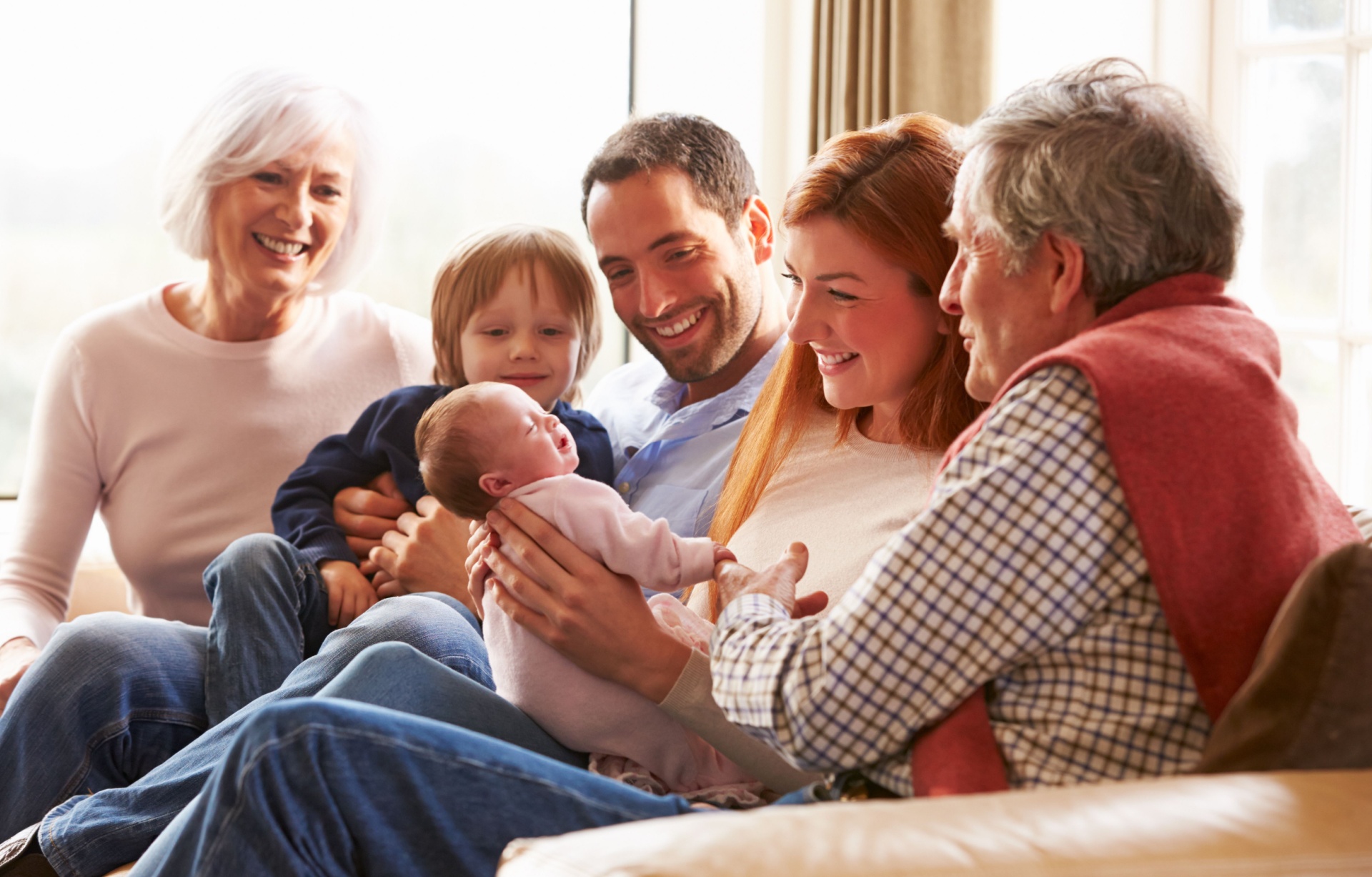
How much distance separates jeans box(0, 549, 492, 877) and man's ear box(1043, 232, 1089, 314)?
1.02 metres

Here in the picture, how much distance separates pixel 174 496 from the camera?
2314mm

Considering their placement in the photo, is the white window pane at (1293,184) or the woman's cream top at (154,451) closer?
the woman's cream top at (154,451)

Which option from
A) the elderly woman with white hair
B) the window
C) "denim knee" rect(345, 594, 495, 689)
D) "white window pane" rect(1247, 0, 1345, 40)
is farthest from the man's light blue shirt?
"white window pane" rect(1247, 0, 1345, 40)

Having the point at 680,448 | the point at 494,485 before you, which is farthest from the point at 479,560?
the point at 680,448

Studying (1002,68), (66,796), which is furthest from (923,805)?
(1002,68)

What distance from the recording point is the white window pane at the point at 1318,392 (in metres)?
2.91

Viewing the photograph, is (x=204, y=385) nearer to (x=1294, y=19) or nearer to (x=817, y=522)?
(x=817, y=522)

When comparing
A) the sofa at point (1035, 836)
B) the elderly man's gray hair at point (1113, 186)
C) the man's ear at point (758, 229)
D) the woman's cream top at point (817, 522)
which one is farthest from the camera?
the man's ear at point (758, 229)

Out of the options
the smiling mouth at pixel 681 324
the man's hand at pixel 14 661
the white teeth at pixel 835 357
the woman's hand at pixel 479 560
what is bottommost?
the man's hand at pixel 14 661

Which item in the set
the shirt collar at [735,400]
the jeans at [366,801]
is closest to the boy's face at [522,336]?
the shirt collar at [735,400]

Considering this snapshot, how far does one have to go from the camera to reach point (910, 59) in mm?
3041

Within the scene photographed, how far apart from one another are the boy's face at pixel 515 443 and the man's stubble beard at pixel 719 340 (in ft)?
1.88

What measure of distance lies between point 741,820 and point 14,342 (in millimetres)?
2959

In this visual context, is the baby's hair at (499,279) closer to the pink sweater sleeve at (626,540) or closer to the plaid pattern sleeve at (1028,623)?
the pink sweater sleeve at (626,540)
